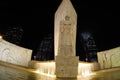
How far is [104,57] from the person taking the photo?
54.0ft

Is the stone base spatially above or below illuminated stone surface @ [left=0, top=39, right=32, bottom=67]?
below

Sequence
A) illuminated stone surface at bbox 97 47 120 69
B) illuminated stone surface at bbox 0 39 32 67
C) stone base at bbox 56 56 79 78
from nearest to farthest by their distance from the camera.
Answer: stone base at bbox 56 56 79 78, illuminated stone surface at bbox 0 39 32 67, illuminated stone surface at bbox 97 47 120 69

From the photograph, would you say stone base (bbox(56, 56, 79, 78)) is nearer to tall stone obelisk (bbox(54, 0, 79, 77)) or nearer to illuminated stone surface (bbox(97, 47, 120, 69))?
tall stone obelisk (bbox(54, 0, 79, 77))

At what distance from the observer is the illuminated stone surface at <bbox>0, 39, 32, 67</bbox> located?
1488 cm

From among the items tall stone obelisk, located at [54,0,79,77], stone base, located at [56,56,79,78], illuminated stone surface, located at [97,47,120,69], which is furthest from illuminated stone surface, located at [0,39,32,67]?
illuminated stone surface, located at [97,47,120,69]

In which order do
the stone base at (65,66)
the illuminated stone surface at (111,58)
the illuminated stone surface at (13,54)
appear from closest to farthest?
1. the stone base at (65,66)
2. the illuminated stone surface at (13,54)
3. the illuminated stone surface at (111,58)

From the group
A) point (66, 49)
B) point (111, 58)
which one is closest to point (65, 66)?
point (66, 49)

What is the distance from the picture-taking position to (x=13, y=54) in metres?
15.4

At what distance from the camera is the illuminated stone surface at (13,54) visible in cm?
1488

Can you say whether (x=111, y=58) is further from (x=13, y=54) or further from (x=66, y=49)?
(x=13, y=54)

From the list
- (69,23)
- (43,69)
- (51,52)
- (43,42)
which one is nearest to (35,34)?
(43,42)

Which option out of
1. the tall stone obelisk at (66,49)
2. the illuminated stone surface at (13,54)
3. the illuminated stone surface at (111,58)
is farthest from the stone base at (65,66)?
the illuminated stone surface at (111,58)

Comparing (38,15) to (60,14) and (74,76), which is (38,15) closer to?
(60,14)

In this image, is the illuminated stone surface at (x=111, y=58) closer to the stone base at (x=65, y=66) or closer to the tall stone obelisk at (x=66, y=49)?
the tall stone obelisk at (x=66, y=49)
